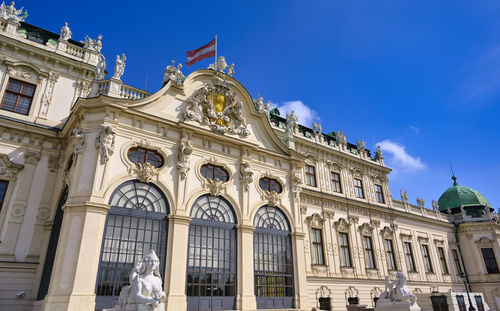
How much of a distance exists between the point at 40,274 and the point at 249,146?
1322cm

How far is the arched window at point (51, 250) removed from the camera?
1610 centimetres

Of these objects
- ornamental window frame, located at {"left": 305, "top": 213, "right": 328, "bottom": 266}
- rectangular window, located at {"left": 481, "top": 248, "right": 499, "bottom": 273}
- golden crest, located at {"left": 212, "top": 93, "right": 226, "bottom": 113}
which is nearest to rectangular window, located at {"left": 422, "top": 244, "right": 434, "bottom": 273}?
rectangular window, located at {"left": 481, "top": 248, "right": 499, "bottom": 273}

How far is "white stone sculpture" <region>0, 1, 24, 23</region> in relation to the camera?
20.7 metres

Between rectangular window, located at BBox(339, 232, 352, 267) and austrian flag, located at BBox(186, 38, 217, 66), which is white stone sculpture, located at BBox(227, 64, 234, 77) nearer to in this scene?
austrian flag, located at BBox(186, 38, 217, 66)

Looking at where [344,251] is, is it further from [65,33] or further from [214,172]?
[65,33]

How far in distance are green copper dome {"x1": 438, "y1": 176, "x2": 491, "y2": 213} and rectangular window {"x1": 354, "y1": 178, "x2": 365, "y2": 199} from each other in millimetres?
17343

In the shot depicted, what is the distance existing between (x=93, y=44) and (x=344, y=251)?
24185mm

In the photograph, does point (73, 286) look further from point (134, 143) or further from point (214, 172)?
point (214, 172)

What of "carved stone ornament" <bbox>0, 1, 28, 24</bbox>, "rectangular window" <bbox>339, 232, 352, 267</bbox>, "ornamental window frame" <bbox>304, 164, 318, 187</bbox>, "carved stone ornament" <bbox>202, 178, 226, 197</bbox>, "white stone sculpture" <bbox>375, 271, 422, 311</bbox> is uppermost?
"carved stone ornament" <bbox>0, 1, 28, 24</bbox>

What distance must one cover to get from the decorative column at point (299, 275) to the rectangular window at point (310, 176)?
273 inches

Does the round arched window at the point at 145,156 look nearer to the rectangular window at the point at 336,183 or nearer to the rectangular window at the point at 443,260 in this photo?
the rectangular window at the point at 336,183

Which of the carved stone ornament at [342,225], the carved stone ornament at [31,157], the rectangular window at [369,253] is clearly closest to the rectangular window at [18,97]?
the carved stone ornament at [31,157]

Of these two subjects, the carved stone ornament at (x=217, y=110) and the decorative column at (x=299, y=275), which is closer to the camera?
the decorative column at (x=299, y=275)

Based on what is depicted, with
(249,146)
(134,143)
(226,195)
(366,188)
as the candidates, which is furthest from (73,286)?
(366,188)
